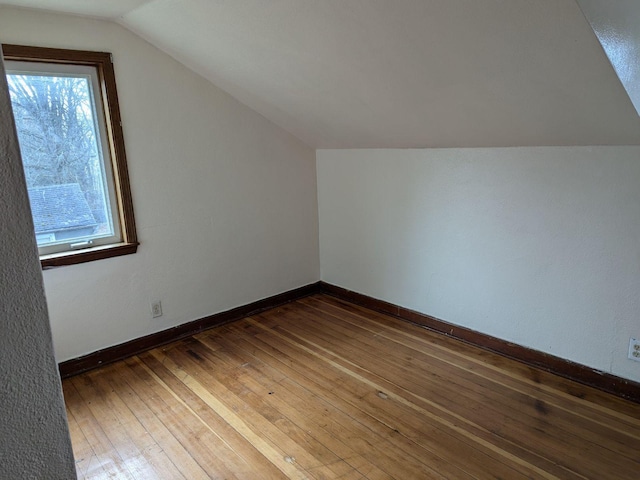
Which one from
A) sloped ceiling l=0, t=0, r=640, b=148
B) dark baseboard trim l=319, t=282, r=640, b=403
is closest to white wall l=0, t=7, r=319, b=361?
sloped ceiling l=0, t=0, r=640, b=148

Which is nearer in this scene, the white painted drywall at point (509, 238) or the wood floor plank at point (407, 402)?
the wood floor plank at point (407, 402)

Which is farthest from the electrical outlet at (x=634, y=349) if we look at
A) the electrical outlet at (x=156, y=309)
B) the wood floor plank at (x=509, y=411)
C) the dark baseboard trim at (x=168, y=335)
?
the electrical outlet at (x=156, y=309)

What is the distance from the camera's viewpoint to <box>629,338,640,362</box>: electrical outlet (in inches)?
87.3

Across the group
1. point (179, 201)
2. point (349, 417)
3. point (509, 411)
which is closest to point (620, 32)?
point (509, 411)

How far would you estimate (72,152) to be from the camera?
2.54m

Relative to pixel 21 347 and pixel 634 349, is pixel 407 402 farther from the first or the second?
pixel 21 347

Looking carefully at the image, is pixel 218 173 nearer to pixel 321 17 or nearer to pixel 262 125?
pixel 262 125

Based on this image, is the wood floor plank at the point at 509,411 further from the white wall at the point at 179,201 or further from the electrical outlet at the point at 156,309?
the electrical outlet at the point at 156,309

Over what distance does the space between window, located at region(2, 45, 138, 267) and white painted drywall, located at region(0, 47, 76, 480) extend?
6.92ft

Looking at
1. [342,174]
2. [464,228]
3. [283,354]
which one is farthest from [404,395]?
[342,174]

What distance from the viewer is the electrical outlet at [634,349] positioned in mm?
2217

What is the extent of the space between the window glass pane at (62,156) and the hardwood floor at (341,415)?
0.90 metres

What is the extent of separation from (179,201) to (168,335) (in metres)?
0.93

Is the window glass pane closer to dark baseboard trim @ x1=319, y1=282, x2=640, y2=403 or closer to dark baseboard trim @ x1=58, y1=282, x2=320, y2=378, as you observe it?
dark baseboard trim @ x1=58, y1=282, x2=320, y2=378
